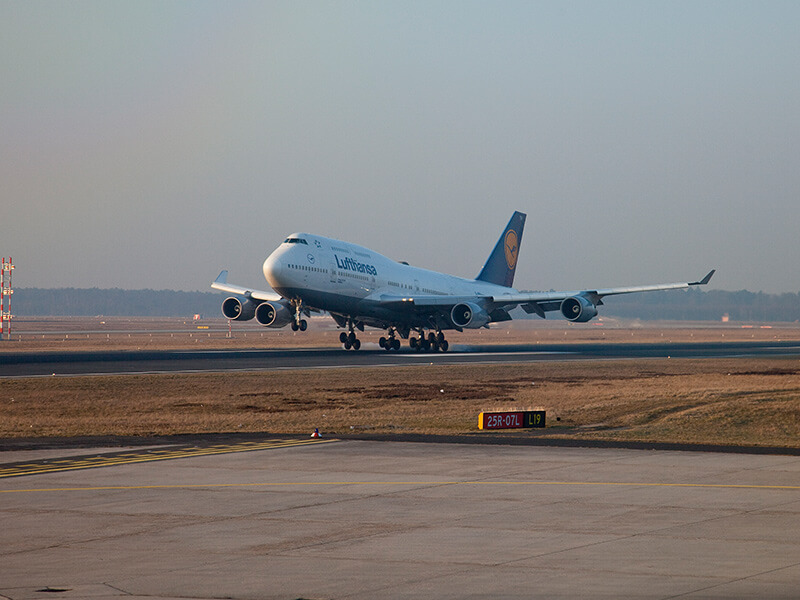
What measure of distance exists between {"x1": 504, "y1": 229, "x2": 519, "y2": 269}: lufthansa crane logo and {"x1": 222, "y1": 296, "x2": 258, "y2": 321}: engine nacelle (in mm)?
27346

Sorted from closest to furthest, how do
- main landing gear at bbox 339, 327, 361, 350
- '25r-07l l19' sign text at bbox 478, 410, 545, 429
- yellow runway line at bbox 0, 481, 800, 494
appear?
yellow runway line at bbox 0, 481, 800, 494
'25r-07l l19' sign text at bbox 478, 410, 545, 429
main landing gear at bbox 339, 327, 361, 350

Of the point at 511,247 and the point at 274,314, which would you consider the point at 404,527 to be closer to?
the point at 274,314

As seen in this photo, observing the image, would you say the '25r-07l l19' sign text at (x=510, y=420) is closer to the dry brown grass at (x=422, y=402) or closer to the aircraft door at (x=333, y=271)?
the dry brown grass at (x=422, y=402)

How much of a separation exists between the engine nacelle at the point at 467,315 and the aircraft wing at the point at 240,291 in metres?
12.7

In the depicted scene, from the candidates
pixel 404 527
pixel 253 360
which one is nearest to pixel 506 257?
pixel 253 360

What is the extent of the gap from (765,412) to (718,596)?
23.3 m

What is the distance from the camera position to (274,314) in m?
75.4

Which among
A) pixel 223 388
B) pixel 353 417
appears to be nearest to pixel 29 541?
pixel 353 417

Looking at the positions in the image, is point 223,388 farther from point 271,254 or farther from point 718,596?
point 718,596

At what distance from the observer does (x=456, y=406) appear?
3856 cm

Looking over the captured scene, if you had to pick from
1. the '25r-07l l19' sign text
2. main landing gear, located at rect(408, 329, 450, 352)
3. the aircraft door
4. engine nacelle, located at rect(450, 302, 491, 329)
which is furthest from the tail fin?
the '25r-07l l19' sign text

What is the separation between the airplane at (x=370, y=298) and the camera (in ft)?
226

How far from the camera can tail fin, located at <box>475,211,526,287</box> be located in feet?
311

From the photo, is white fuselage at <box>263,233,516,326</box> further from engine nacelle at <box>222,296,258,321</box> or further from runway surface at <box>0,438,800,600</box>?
runway surface at <box>0,438,800,600</box>
